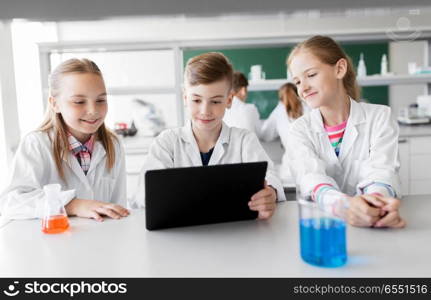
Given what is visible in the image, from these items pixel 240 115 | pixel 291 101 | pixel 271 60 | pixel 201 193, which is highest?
pixel 271 60

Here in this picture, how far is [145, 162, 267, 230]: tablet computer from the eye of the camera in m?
1.00

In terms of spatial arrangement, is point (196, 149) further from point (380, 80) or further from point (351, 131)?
point (380, 80)

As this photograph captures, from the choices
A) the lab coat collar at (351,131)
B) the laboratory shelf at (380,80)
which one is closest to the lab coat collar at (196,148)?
the lab coat collar at (351,131)

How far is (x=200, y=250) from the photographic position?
93 centimetres

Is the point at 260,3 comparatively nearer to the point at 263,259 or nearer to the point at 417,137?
the point at 263,259

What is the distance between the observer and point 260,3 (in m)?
0.33

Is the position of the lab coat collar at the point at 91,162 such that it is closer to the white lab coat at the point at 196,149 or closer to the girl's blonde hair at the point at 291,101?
the white lab coat at the point at 196,149

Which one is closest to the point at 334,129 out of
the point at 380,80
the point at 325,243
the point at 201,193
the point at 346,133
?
the point at 346,133

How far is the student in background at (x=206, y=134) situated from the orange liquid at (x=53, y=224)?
0.33m

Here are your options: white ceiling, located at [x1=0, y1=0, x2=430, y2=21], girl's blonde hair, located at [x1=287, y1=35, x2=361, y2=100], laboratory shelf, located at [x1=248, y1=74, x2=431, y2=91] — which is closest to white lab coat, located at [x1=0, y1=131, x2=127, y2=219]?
girl's blonde hair, located at [x1=287, y1=35, x2=361, y2=100]

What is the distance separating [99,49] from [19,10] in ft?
12.1

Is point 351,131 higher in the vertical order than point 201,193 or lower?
higher

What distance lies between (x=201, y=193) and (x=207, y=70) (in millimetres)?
576

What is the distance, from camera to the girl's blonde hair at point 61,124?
1.48 metres
